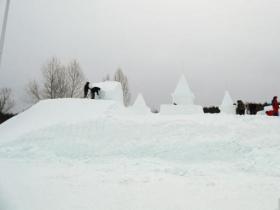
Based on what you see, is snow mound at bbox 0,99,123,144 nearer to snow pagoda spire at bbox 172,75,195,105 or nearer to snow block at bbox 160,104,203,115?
snow block at bbox 160,104,203,115

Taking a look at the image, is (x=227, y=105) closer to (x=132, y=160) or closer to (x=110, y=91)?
(x=110, y=91)

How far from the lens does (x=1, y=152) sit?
10.0m

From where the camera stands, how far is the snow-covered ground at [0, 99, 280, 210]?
5.10m

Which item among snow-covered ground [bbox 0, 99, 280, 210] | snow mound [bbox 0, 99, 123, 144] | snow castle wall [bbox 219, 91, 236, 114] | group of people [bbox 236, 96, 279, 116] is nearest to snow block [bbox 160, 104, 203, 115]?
group of people [bbox 236, 96, 279, 116]

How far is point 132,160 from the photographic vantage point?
358 inches

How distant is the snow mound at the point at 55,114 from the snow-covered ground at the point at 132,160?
50mm

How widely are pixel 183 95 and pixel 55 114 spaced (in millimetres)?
9923

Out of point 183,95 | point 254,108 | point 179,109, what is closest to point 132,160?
point 179,109

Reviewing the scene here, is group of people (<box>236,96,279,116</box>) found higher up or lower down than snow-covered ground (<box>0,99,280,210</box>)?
higher up

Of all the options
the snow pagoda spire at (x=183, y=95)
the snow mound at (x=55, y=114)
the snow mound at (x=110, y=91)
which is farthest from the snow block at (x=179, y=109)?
the snow mound at (x=55, y=114)

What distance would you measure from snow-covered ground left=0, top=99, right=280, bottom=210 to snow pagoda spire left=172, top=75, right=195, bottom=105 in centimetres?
746

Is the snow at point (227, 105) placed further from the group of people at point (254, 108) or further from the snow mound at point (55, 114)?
the snow mound at point (55, 114)

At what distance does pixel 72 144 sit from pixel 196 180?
17.0 ft

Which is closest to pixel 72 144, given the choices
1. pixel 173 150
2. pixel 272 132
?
pixel 173 150
